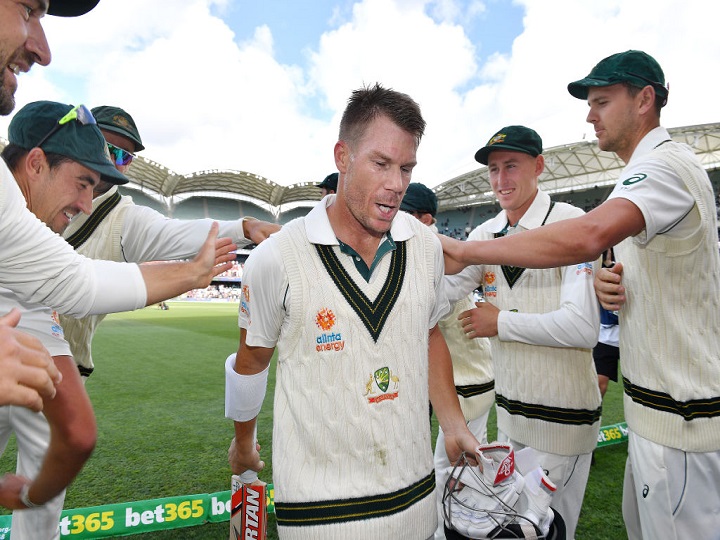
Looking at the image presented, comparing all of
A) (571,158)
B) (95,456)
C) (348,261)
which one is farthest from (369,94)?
(571,158)

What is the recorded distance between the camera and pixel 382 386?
5.74 feet

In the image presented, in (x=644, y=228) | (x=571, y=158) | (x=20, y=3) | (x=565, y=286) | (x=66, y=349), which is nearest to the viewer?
(x=20, y=3)

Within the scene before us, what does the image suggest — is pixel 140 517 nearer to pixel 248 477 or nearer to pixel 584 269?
pixel 248 477

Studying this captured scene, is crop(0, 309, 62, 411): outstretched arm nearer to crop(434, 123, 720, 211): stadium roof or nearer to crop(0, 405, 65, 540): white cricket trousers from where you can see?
crop(0, 405, 65, 540): white cricket trousers

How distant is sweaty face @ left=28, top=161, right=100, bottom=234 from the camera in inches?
91.7

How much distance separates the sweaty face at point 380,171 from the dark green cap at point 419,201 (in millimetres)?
1697

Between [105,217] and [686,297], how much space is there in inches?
122

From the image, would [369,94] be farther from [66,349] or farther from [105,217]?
[66,349]

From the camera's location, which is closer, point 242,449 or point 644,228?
point 644,228

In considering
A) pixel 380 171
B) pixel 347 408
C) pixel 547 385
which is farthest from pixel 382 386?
pixel 547 385

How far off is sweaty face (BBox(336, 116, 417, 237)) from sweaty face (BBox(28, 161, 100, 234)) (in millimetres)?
1434

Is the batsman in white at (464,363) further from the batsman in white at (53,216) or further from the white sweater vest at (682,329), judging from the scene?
the batsman in white at (53,216)

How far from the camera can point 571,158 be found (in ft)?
122

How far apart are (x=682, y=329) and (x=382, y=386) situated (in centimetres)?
142
